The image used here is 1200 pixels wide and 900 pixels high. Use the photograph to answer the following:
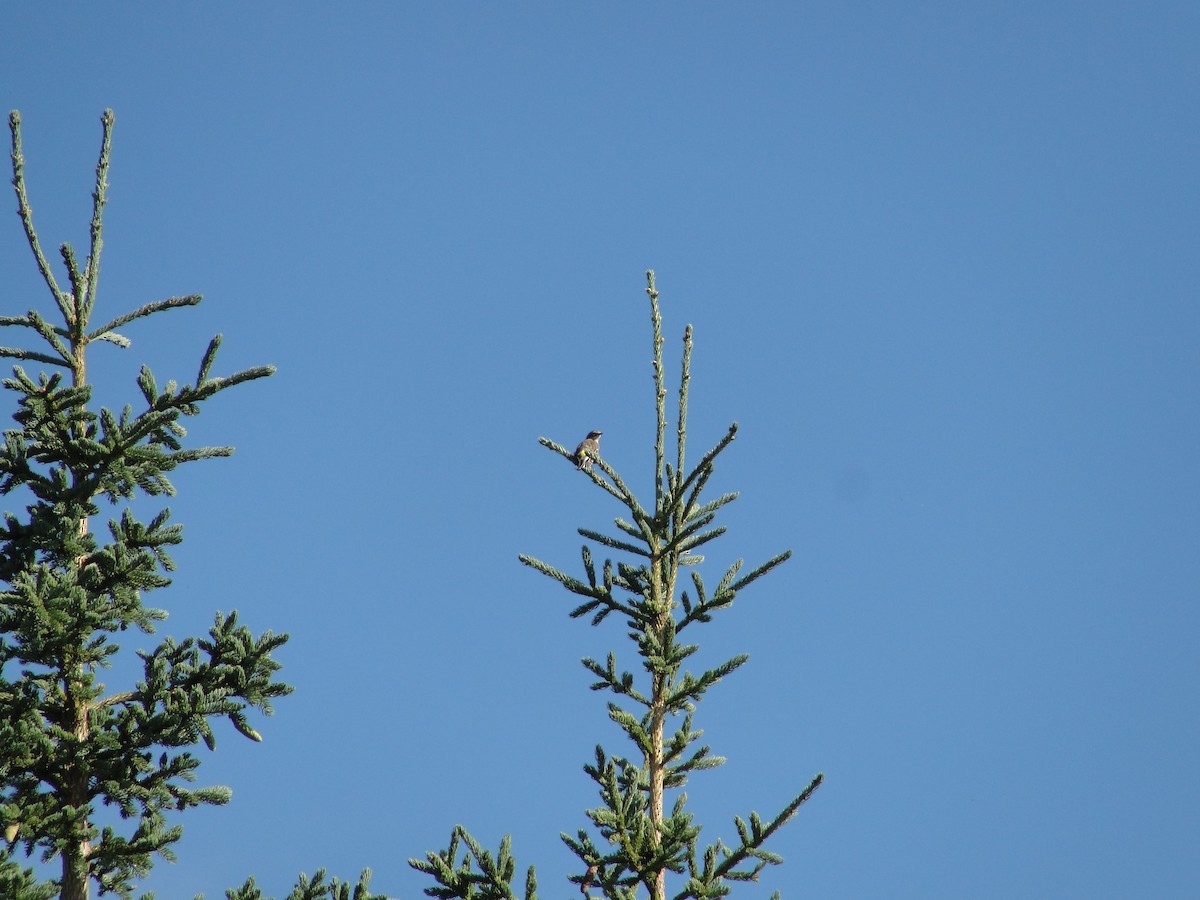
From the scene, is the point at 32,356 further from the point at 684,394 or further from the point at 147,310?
the point at 684,394

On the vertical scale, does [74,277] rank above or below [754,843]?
above

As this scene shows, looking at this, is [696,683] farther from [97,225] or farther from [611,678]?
[97,225]

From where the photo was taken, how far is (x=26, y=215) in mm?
9648

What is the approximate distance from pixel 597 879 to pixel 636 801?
634mm

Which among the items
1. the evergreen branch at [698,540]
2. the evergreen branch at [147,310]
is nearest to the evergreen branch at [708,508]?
the evergreen branch at [698,540]

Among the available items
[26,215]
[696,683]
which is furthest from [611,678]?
[26,215]

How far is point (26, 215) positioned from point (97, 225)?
539mm

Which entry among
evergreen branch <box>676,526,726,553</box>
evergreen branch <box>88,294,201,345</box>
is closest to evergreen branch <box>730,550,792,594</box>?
evergreen branch <box>676,526,726,553</box>

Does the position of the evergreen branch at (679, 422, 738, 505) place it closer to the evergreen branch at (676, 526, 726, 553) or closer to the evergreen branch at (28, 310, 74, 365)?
the evergreen branch at (676, 526, 726, 553)

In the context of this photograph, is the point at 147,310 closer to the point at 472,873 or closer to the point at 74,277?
the point at 74,277

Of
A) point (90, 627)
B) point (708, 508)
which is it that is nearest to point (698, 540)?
point (708, 508)

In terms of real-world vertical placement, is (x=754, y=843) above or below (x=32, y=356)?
below

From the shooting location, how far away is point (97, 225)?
973 cm

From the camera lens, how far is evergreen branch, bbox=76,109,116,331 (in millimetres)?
9734
